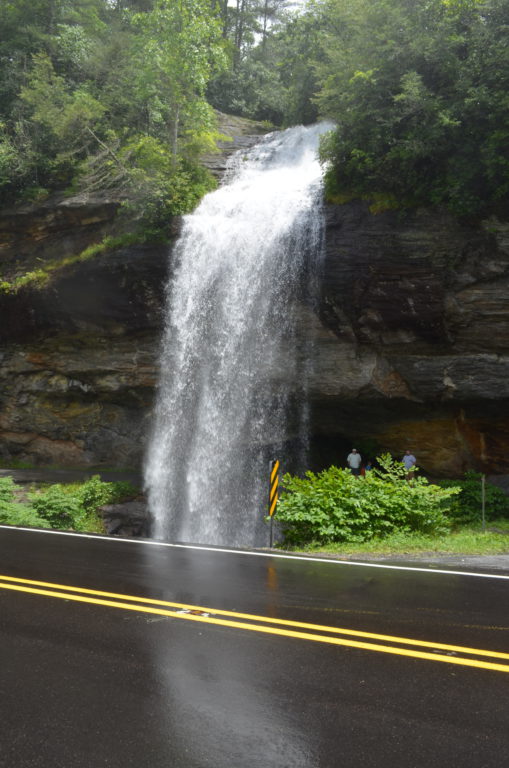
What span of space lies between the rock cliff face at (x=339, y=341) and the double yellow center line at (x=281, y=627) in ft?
44.4

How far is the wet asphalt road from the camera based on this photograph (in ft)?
9.38

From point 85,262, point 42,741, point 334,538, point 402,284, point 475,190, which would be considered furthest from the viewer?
point 85,262

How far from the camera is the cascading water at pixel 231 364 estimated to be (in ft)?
60.8

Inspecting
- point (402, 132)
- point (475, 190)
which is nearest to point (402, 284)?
point (475, 190)

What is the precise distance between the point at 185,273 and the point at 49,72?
1673 cm

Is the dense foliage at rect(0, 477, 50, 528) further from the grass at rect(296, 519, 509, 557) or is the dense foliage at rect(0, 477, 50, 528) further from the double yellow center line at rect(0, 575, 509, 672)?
the double yellow center line at rect(0, 575, 509, 672)

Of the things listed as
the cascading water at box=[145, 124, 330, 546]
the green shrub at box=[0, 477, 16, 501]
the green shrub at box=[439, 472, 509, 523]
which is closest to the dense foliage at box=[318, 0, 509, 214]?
the cascading water at box=[145, 124, 330, 546]

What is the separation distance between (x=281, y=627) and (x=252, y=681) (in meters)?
1.15

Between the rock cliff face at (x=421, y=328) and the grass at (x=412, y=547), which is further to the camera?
the rock cliff face at (x=421, y=328)

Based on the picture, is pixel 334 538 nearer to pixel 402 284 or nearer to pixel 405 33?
pixel 402 284

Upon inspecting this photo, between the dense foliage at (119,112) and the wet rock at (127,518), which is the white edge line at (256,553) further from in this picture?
the dense foliage at (119,112)

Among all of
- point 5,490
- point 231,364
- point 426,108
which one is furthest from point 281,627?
point 426,108

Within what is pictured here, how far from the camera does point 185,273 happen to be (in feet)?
64.2

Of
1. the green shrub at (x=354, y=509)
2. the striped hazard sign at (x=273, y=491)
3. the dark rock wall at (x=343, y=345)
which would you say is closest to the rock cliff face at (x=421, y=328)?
the dark rock wall at (x=343, y=345)
